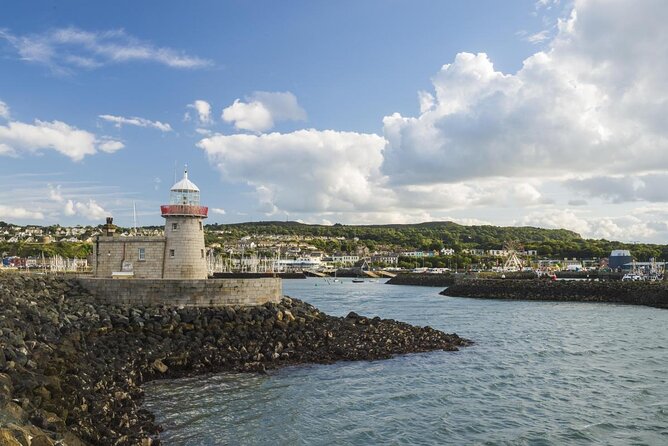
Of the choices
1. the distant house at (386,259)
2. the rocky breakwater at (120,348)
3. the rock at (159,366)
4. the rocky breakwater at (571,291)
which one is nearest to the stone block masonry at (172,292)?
the rocky breakwater at (120,348)

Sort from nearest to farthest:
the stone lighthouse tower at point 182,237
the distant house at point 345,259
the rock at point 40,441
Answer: the rock at point 40,441, the stone lighthouse tower at point 182,237, the distant house at point 345,259

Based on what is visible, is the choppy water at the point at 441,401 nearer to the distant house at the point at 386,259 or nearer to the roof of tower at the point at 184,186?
the roof of tower at the point at 184,186

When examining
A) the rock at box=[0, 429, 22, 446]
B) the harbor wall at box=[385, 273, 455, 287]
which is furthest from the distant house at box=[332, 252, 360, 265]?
the rock at box=[0, 429, 22, 446]

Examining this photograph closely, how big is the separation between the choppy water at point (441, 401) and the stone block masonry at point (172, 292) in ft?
17.8

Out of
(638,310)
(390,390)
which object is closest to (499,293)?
(638,310)

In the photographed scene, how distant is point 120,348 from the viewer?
19484 mm

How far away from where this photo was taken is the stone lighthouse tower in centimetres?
2719

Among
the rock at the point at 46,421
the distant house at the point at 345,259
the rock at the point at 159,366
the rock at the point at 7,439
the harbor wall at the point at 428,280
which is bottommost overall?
the harbor wall at the point at 428,280

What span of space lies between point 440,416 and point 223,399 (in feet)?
19.9

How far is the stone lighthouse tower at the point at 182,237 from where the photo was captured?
89.2 ft

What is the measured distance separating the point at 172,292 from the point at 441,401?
12.1 meters

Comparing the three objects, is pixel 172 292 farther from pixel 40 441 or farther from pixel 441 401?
pixel 40 441

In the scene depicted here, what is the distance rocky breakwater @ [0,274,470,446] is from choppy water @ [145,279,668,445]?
98 cm

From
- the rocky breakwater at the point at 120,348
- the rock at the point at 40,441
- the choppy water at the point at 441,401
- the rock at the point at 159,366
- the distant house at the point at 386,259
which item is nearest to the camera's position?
the rock at the point at 40,441
